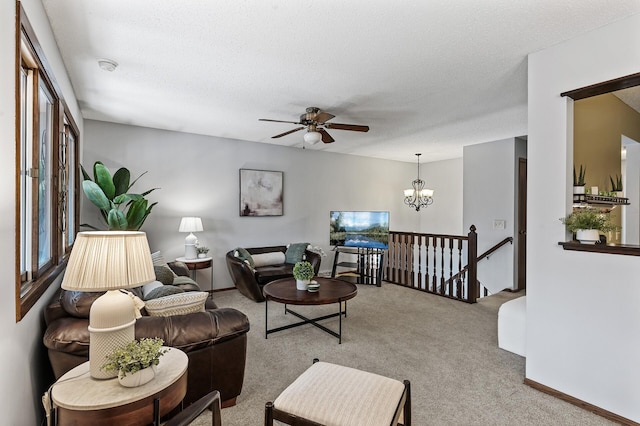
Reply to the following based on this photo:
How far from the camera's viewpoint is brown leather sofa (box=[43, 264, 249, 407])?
1.74 meters

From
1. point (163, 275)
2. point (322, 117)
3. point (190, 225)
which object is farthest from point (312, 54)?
point (190, 225)

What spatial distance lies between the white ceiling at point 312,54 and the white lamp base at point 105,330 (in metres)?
1.72

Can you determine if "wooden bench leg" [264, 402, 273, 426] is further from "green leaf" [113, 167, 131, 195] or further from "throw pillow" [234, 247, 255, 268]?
"green leaf" [113, 167, 131, 195]

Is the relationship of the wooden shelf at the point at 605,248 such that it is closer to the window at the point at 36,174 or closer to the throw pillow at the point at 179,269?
the window at the point at 36,174

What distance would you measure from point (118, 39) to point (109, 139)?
Result: 268cm

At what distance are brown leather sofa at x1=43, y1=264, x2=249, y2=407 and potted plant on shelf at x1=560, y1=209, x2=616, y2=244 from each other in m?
2.31

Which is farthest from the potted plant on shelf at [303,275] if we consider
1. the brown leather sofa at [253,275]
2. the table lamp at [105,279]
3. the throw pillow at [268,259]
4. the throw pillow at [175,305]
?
the table lamp at [105,279]

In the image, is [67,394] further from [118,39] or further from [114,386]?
[118,39]

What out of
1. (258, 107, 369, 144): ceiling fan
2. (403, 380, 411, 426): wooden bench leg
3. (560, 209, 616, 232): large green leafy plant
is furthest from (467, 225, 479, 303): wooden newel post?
(403, 380, 411, 426): wooden bench leg

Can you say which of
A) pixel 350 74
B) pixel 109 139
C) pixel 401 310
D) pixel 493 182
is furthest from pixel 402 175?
pixel 109 139

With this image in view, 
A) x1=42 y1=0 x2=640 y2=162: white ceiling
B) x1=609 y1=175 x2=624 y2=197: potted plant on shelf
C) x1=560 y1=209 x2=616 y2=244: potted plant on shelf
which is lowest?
x1=560 y1=209 x2=616 y2=244: potted plant on shelf

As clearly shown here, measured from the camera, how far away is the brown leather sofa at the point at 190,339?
1.74 meters

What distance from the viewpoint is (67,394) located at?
1.28 metres

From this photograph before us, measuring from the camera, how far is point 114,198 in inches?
162
